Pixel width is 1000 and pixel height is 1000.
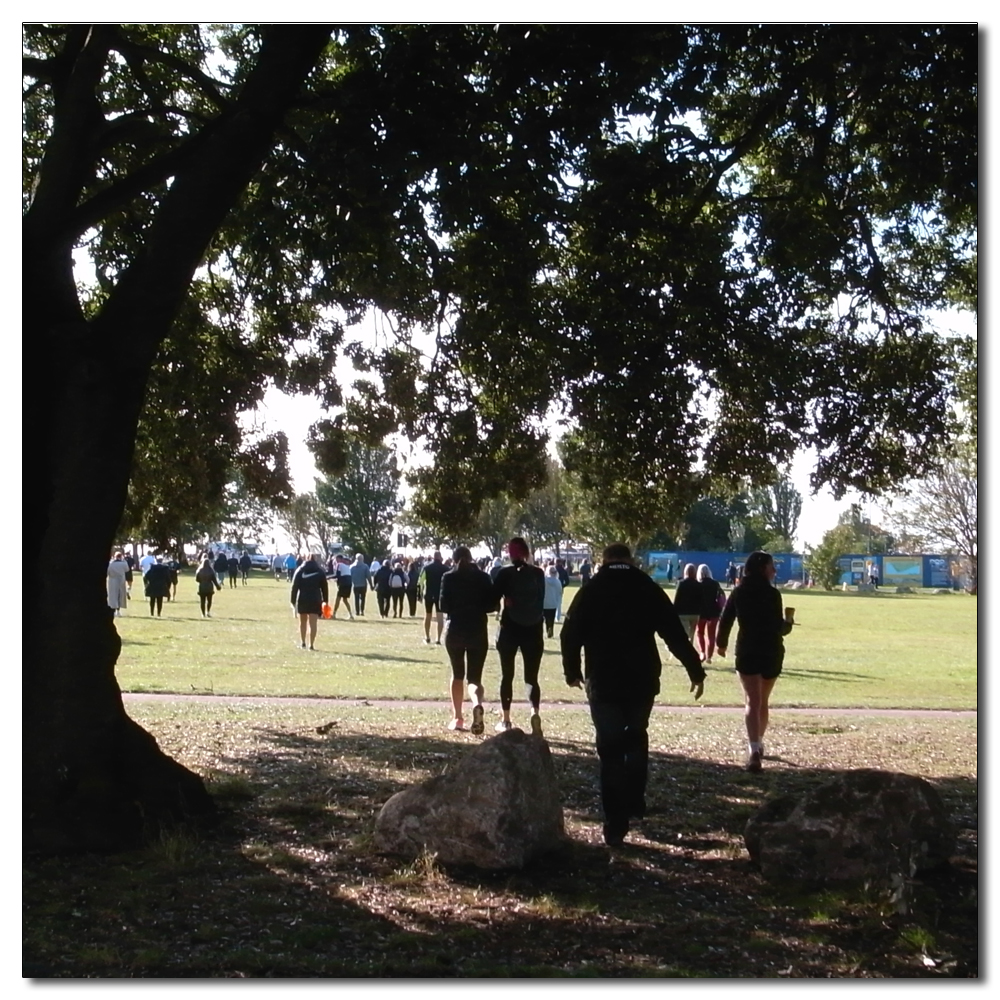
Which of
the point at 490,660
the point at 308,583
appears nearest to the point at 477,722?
the point at 308,583

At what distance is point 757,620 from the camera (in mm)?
9453

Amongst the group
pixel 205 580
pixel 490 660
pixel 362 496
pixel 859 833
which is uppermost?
pixel 362 496

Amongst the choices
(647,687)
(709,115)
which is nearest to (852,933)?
(647,687)

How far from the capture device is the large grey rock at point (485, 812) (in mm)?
6402

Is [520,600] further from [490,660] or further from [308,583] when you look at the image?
[490,660]

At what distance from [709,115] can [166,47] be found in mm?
4567

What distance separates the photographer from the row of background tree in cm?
1033

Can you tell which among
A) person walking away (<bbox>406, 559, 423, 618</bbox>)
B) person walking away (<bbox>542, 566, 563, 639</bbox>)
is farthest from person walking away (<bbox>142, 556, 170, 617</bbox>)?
person walking away (<bbox>542, 566, 563, 639</bbox>)

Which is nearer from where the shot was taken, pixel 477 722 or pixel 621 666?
pixel 621 666

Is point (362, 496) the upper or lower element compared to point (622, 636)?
upper

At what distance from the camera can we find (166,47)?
9.56 meters

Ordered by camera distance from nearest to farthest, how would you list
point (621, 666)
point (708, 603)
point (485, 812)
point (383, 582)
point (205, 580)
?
point (485, 812) < point (621, 666) < point (708, 603) < point (205, 580) < point (383, 582)

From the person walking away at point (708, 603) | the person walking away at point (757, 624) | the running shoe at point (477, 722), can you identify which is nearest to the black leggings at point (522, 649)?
the running shoe at point (477, 722)

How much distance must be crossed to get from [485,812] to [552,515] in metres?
6.74
